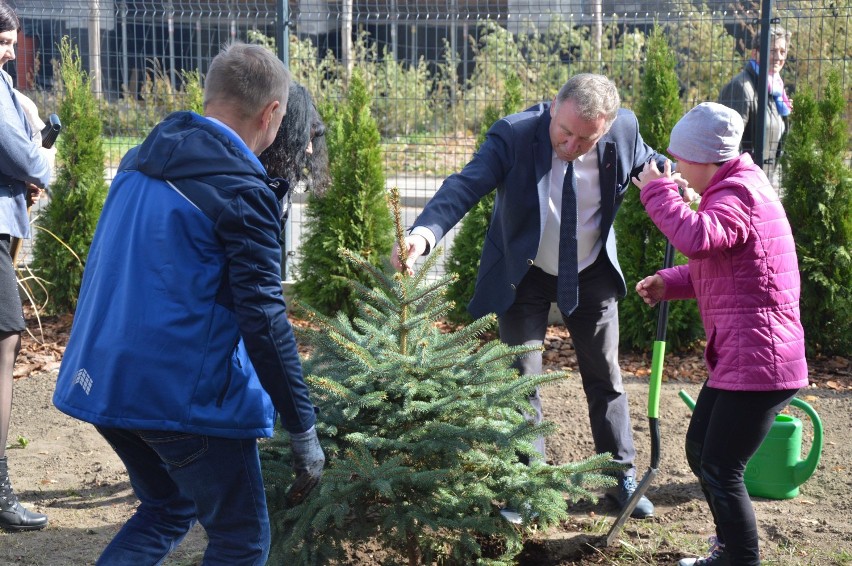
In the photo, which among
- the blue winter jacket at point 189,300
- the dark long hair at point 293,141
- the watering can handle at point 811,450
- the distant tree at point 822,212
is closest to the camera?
the blue winter jacket at point 189,300

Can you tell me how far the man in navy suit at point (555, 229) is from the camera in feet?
12.6

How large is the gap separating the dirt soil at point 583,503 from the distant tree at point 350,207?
1980 mm

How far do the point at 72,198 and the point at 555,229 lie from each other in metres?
4.98

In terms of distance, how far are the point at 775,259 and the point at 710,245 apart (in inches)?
10.7

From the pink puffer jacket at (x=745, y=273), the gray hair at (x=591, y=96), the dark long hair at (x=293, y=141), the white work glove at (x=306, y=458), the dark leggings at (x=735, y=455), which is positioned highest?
the gray hair at (x=591, y=96)

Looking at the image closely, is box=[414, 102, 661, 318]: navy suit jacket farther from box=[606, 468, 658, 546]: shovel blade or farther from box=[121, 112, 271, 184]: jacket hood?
box=[121, 112, 271, 184]: jacket hood

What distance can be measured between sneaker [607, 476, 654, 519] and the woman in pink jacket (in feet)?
2.87

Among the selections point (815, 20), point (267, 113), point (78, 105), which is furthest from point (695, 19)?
point (267, 113)

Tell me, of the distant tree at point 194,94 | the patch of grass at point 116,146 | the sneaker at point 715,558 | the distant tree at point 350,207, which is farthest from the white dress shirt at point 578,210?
the patch of grass at point 116,146

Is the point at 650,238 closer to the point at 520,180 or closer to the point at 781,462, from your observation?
the point at 781,462

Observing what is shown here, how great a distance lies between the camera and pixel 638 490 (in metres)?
3.78

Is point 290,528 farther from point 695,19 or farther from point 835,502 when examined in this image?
point 695,19

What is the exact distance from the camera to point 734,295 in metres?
3.09

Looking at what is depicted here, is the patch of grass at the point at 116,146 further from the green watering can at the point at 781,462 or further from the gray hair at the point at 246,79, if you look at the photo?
the gray hair at the point at 246,79
